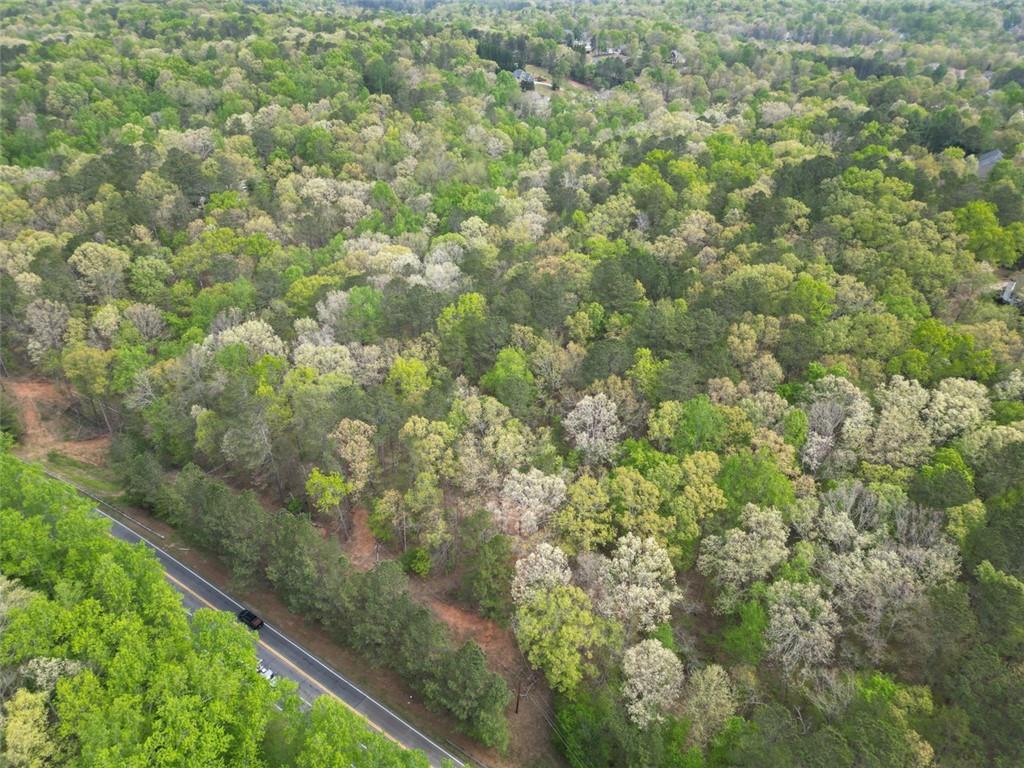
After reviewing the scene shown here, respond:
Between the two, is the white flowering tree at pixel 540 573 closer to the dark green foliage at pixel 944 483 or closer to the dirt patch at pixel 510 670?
the dirt patch at pixel 510 670

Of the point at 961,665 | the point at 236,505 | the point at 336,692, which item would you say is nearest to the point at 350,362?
the point at 236,505

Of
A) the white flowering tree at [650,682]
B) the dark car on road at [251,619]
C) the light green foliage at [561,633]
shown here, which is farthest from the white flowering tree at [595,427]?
the dark car on road at [251,619]

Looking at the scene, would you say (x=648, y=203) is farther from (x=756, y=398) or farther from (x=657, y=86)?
(x=657, y=86)

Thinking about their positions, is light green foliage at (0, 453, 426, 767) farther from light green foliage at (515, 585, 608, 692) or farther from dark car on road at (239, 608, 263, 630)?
dark car on road at (239, 608, 263, 630)

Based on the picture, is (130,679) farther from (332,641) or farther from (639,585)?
(639,585)

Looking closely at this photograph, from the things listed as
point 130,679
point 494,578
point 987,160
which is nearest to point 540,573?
point 494,578
